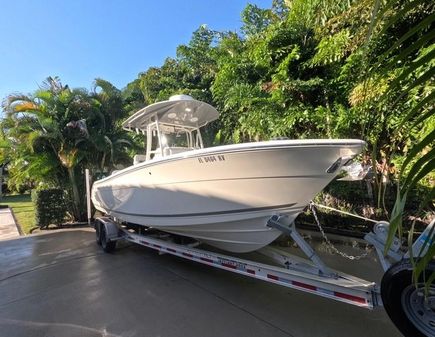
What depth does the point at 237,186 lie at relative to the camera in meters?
3.63

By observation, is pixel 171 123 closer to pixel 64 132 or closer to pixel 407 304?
pixel 407 304

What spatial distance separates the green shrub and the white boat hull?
6592mm

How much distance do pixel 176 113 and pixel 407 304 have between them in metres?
4.33

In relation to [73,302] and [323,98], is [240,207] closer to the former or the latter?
[73,302]

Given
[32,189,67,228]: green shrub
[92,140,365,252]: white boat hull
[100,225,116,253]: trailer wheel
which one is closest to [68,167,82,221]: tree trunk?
[32,189,67,228]: green shrub

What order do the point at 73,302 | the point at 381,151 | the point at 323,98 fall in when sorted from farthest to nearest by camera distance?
the point at 323,98
the point at 381,151
the point at 73,302

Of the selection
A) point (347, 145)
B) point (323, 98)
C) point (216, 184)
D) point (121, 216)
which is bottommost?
point (121, 216)

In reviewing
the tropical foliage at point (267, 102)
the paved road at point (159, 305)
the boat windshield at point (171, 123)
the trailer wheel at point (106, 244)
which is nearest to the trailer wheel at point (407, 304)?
the paved road at point (159, 305)

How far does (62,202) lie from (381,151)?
9570 millimetres

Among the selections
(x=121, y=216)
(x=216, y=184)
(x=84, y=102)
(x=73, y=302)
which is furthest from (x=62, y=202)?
(x=216, y=184)

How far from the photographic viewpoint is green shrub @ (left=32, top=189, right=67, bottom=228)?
32.3 feet

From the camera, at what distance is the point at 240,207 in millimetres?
3703

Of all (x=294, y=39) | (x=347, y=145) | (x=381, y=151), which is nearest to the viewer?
(x=347, y=145)

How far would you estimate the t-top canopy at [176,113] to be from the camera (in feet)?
17.1
